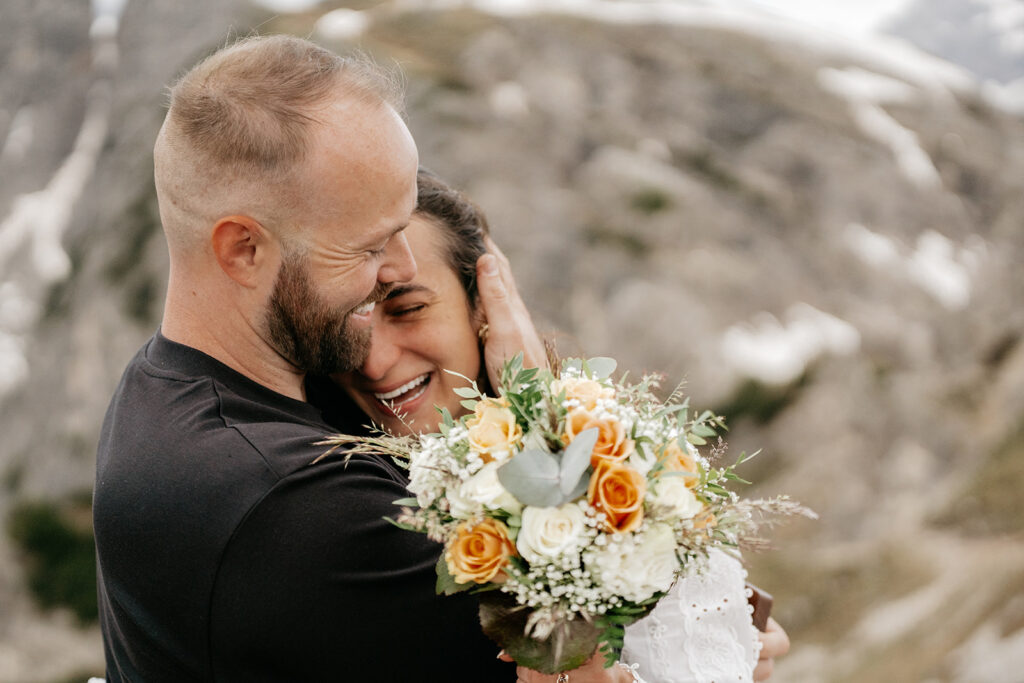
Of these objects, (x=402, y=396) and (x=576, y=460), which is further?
(x=402, y=396)

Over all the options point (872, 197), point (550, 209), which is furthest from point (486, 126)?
point (872, 197)

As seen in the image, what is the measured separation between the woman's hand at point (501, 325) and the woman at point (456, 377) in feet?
0.06

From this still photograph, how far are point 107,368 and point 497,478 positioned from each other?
535 inches

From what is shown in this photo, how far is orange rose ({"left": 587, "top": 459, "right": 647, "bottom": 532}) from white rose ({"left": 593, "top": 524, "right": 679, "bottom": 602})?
0.05m

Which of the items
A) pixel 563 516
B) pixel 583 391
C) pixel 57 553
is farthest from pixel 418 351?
pixel 57 553

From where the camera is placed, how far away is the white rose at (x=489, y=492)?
→ 2152 millimetres

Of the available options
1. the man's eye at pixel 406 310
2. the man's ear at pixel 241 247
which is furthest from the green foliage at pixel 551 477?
the man's eye at pixel 406 310

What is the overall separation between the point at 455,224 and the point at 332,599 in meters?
2.14

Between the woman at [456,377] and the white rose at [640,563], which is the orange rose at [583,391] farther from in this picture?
the woman at [456,377]

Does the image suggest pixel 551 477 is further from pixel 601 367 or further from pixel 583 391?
pixel 601 367

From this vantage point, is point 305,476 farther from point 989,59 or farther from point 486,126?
point 989,59

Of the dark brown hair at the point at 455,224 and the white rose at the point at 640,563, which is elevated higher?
the white rose at the point at 640,563

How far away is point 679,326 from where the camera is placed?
14.3 metres

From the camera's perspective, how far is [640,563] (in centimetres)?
213
